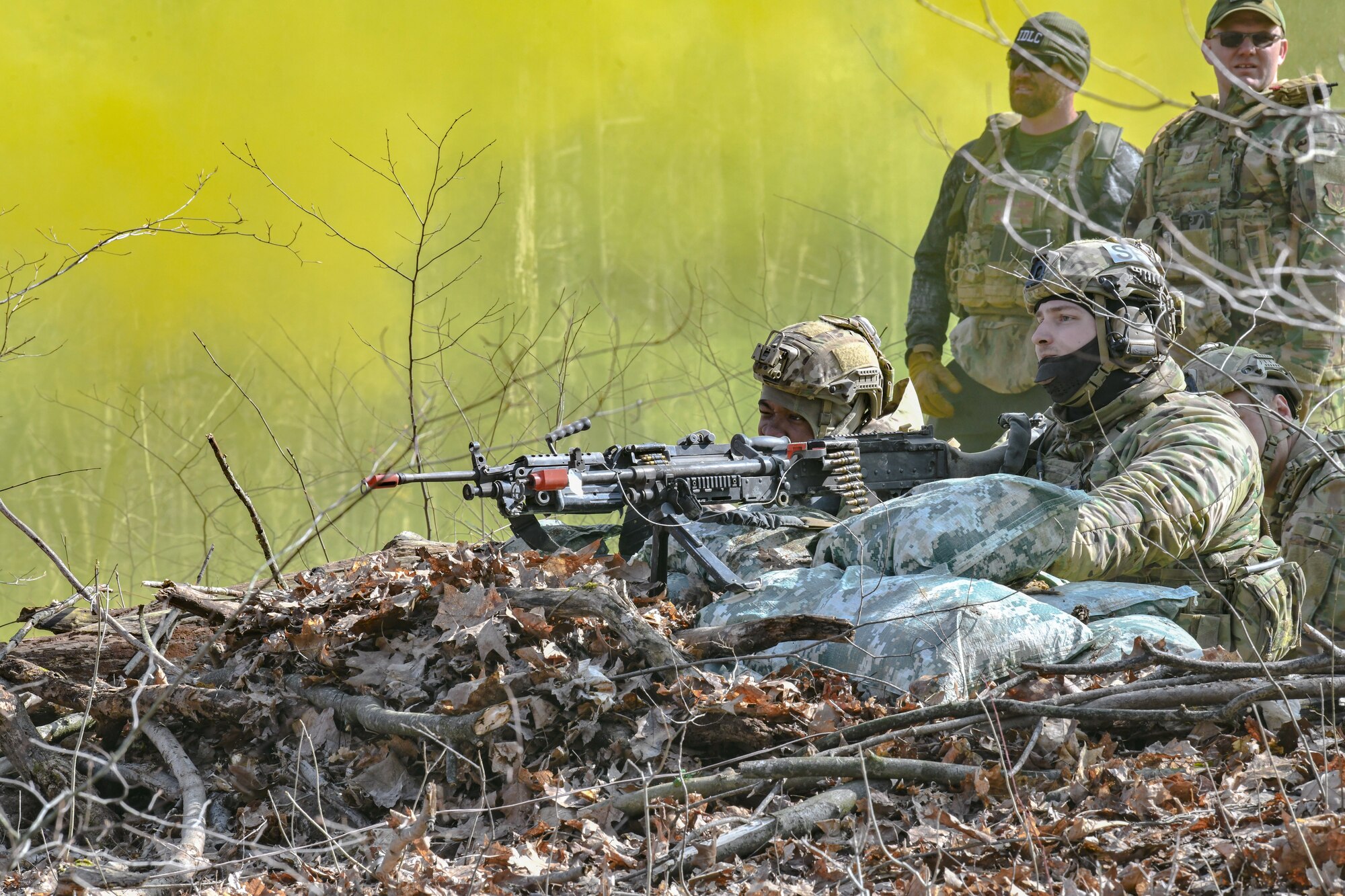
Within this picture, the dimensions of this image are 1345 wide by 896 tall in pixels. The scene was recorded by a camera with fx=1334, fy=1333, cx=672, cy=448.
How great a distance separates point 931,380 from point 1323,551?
3245 mm

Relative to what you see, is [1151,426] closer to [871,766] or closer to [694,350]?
[871,766]

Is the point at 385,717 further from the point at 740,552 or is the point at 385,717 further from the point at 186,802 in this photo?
the point at 740,552

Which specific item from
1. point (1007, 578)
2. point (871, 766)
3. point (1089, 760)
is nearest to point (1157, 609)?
point (1007, 578)

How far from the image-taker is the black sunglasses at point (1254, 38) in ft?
24.4

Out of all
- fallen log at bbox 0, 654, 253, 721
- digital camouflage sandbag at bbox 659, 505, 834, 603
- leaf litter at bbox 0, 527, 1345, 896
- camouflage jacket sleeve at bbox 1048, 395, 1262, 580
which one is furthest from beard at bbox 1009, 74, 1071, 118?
fallen log at bbox 0, 654, 253, 721

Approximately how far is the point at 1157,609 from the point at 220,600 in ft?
A: 10.5

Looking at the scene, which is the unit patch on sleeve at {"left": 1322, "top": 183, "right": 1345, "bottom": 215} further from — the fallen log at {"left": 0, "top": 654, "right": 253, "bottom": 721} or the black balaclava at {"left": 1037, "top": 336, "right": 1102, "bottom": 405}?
the fallen log at {"left": 0, "top": 654, "right": 253, "bottom": 721}

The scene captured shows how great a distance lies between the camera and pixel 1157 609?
449 centimetres

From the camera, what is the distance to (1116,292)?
198 inches

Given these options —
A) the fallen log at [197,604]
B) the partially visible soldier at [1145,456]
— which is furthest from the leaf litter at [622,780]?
the partially visible soldier at [1145,456]

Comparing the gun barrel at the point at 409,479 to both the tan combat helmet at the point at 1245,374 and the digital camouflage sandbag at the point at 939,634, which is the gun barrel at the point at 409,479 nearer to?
the digital camouflage sandbag at the point at 939,634

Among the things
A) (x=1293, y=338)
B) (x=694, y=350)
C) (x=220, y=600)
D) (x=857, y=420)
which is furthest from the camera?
(x=694, y=350)

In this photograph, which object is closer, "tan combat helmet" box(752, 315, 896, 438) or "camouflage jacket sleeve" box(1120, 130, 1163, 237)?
A: "tan combat helmet" box(752, 315, 896, 438)

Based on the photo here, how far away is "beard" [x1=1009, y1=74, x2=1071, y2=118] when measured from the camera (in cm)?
862
